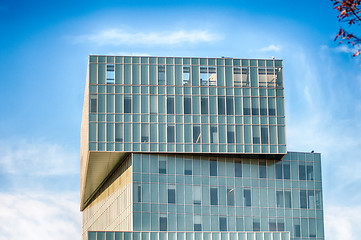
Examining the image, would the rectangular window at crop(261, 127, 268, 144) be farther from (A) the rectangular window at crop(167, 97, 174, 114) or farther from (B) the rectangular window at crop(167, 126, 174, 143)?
(A) the rectangular window at crop(167, 97, 174, 114)

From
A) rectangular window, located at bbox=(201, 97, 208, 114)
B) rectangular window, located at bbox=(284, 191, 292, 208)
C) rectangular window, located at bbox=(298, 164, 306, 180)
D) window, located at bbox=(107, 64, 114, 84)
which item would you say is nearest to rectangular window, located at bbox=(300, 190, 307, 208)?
rectangular window, located at bbox=(284, 191, 292, 208)

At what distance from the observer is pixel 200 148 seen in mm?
93250

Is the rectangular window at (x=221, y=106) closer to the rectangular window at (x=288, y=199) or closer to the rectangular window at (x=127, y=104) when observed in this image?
the rectangular window at (x=127, y=104)

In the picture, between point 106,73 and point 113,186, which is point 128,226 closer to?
point 113,186

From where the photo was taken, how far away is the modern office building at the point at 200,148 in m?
92.0

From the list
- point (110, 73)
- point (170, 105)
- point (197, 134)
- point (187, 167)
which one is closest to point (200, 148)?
point (197, 134)

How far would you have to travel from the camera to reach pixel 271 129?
94.7 meters

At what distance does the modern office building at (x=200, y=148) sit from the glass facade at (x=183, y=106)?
14 cm

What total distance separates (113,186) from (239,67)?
26.5m

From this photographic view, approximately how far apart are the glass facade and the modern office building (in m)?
0.14

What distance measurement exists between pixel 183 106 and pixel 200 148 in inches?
245

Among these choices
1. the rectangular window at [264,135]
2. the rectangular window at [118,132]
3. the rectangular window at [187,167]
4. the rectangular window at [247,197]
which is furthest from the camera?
the rectangular window at [247,197]

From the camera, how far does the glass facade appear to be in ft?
303

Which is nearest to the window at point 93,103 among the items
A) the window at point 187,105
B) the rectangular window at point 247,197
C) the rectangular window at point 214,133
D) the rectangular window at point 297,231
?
the window at point 187,105
